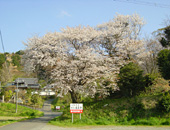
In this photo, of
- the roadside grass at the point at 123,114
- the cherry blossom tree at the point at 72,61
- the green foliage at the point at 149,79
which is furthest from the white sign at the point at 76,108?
the green foliage at the point at 149,79

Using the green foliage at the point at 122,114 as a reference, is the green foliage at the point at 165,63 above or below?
above

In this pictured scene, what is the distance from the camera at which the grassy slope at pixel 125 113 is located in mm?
13125

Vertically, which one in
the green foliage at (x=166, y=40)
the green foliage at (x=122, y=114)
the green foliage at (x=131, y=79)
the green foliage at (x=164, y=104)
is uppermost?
the green foliage at (x=166, y=40)

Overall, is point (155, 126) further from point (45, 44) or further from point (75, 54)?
point (45, 44)

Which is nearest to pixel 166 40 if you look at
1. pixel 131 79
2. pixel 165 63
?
pixel 165 63

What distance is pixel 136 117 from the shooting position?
13805 mm

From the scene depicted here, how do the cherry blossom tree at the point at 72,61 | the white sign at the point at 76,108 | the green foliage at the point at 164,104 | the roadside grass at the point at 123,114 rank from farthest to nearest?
1. the cherry blossom tree at the point at 72,61
2. the white sign at the point at 76,108
3. the green foliage at the point at 164,104
4. the roadside grass at the point at 123,114

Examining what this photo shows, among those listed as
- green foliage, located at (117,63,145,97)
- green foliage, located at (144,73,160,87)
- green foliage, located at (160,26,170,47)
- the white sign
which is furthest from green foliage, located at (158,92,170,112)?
green foliage, located at (160,26,170,47)

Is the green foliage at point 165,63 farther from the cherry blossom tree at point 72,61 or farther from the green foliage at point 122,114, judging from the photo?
the cherry blossom tree at point 72,61

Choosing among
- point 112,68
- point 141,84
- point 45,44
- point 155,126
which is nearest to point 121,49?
point 112,68

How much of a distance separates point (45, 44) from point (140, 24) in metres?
16.3

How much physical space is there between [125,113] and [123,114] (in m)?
0.17

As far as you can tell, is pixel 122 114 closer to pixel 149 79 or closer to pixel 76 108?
pixel 76 108

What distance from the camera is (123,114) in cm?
1433
